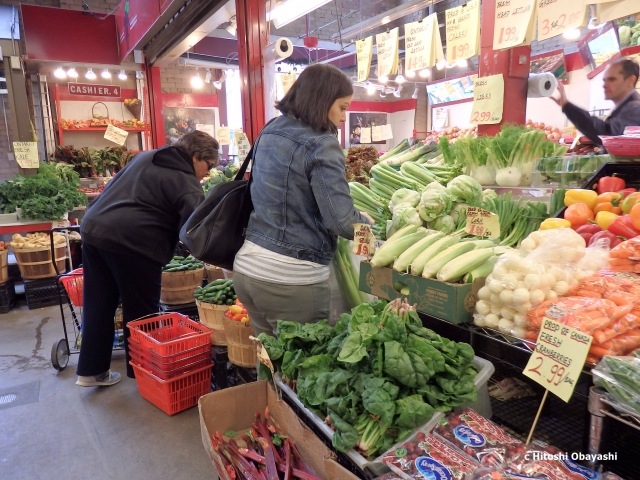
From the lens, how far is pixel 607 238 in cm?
168

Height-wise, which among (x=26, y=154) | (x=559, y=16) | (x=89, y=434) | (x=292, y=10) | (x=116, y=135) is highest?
(x=292, y=10)

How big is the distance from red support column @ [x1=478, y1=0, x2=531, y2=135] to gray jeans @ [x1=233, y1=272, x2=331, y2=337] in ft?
6.50

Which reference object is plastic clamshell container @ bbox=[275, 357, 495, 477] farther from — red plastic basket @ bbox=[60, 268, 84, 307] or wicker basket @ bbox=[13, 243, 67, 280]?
wicker basket @ bbox=[13, 243, 67, 280]

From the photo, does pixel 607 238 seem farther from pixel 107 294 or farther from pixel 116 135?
pixel 116 135

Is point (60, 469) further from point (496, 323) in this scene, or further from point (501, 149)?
point (501, 149)

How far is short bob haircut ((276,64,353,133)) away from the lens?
1.92 m

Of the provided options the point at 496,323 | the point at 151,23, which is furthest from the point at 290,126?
the point at 151,23

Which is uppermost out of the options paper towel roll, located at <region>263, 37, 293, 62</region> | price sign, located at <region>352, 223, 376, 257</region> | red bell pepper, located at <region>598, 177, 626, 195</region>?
paper towel roll, located at <region>263, 37, 293, 62</region>

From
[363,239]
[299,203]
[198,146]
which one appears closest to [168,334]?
[198,146]

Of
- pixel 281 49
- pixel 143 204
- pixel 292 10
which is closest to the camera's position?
pixel 143 204

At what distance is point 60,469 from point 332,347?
6.57ft

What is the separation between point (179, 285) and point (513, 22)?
3235 millimetres

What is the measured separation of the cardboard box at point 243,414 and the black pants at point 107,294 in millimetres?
1522

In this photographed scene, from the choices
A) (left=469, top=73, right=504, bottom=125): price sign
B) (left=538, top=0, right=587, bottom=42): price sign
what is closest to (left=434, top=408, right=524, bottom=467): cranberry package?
(left=538, top=0, right=587, bottom=42): price sign
